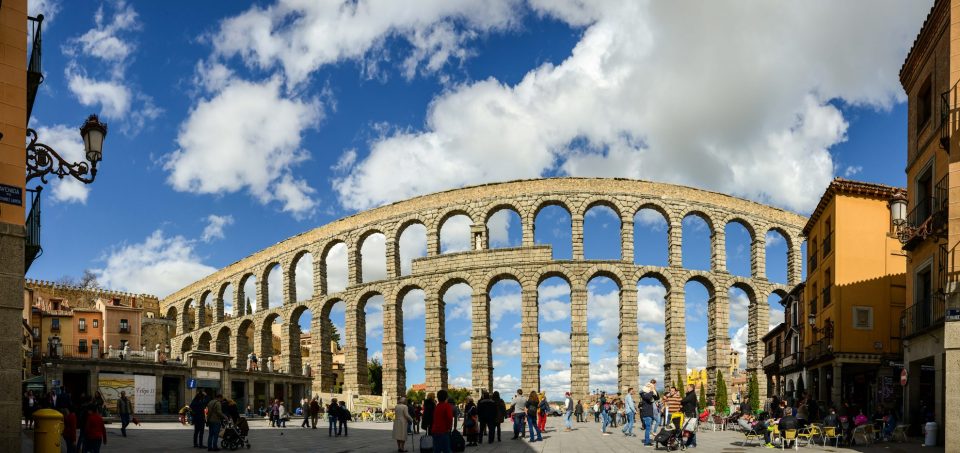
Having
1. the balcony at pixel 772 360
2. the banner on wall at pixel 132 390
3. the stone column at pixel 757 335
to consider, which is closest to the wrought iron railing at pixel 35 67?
the banner on wall at pixel 132 390

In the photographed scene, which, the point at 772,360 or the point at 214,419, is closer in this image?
the point at 214,419

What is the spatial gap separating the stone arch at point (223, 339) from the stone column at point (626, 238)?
40.1 metres

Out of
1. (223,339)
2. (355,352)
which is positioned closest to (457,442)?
(355,352)

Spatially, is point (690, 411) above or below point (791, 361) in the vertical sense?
above

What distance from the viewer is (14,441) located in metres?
15.0

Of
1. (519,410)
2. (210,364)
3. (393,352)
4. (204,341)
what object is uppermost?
(519,410)

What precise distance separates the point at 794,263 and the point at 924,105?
40352 millimetres

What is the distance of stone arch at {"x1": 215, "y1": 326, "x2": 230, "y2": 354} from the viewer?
7862cm

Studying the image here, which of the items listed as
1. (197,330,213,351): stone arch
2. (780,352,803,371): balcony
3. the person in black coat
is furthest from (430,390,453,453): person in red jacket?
(197,330,213,351): stone arch

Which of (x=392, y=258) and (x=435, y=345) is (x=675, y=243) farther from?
(x=392, y=258)

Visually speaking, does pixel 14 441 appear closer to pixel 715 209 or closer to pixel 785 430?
pixel 785 430

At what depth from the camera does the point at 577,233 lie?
6012 centimetres

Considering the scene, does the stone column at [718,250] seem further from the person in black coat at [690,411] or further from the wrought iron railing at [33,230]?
the wrought iron railing at [33,230]

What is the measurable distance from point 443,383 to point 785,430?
131 feet
